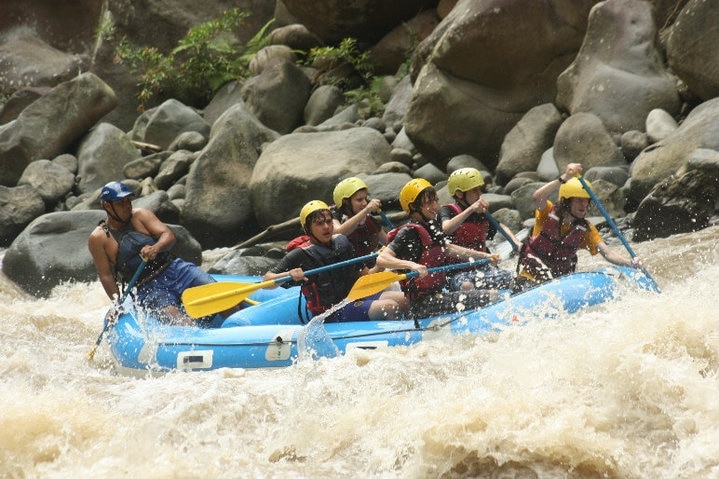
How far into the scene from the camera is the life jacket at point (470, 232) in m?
7.07

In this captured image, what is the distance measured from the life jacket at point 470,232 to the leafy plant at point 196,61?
35.6ft

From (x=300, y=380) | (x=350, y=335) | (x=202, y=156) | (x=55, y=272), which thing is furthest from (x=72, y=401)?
(x=202, y=156)

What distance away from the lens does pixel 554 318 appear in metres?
5.83

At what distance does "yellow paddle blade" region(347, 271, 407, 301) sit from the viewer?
6.29m

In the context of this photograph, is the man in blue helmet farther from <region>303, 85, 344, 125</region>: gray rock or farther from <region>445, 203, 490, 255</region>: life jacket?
<region>303, 85, 344, 125</region>: gray rock

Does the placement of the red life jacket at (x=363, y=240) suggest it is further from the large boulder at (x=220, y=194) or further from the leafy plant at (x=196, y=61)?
the leafy plant at (x=196, y=61)

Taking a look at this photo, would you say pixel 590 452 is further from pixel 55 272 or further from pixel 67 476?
pixel 55 272

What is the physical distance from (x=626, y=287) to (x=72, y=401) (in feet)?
11.4

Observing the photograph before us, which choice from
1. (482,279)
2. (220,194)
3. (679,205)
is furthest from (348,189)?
(220,194)

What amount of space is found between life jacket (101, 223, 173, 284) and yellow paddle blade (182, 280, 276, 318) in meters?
0.46

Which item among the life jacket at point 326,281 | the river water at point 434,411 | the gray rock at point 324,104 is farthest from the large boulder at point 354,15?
the river water at point 434,411

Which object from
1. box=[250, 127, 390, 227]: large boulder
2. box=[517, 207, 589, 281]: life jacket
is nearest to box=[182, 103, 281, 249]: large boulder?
box=[250, 127, 390, 227]: large boulder

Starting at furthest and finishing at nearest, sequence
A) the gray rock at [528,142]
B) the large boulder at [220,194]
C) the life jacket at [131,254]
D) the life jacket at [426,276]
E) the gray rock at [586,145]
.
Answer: the large boulder at [220,194]
the gray rock at [528,142]
the gray rock at [586,145]
the life jacket at [131,254]
the life jacket at [426,276]

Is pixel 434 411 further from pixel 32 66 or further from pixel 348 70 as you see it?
pixel 32 66
